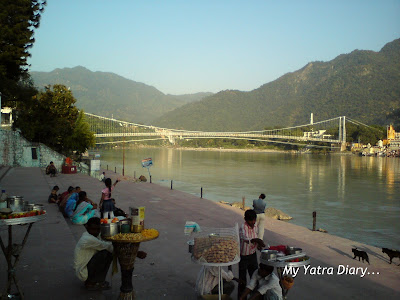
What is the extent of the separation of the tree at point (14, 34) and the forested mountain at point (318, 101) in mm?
110377

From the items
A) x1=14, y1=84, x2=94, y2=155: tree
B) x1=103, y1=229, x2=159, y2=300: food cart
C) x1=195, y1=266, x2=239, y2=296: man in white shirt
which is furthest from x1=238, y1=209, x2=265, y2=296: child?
x1=14, y1=84, x2=94, y2=155: tree

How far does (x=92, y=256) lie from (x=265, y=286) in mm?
1784

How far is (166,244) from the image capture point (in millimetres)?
6770

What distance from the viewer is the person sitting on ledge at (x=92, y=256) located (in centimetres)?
387

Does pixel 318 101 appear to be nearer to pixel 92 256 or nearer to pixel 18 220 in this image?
pixel 92 256

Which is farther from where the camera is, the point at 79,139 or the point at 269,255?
the point at 79,139

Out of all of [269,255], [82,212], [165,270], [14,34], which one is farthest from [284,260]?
[14,34]

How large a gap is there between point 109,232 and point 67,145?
27471 mm

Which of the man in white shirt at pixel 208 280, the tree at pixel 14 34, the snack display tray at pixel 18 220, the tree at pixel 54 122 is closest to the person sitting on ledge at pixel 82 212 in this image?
the snack display tray at pixel 18 220

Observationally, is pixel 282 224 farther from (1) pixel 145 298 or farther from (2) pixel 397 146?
(2) pixel 397 146

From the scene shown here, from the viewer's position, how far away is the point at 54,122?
1062 inches

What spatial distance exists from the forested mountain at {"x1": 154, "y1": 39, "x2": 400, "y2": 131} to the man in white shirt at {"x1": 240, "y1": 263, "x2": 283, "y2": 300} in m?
118

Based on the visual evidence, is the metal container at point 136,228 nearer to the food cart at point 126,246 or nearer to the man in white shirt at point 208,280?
the food cart at point 126,246

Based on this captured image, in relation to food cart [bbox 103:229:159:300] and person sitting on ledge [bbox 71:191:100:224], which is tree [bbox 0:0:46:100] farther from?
food cart [bbox 103:229:159:300]
